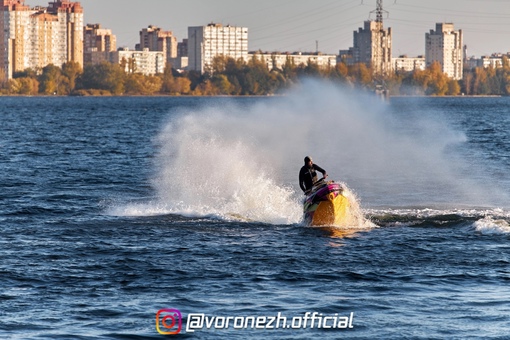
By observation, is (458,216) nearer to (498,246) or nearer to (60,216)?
(498,246)

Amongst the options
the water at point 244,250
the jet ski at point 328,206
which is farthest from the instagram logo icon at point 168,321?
the jet ski at point 328,206

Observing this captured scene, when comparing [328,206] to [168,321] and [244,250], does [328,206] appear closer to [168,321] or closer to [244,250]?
[244,250]

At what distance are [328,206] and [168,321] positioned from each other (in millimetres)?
11418

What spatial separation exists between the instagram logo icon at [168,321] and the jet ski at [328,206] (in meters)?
10.7

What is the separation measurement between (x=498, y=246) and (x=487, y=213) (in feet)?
20.2

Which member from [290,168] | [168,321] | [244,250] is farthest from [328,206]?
[290,168]

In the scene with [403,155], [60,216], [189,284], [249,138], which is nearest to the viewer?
[189,284]

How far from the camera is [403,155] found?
61.6 meters

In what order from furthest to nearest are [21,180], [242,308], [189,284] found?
[21,180] < [189,284] < [242,308]

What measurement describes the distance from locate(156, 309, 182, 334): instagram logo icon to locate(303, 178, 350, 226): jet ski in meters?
10.7

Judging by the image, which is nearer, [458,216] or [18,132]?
[458,216]

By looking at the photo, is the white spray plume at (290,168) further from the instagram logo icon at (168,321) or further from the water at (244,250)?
the instagram logo icon at (168,321)

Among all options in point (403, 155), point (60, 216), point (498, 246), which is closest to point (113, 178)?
point (60, 216)

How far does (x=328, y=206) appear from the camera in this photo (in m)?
29.8
